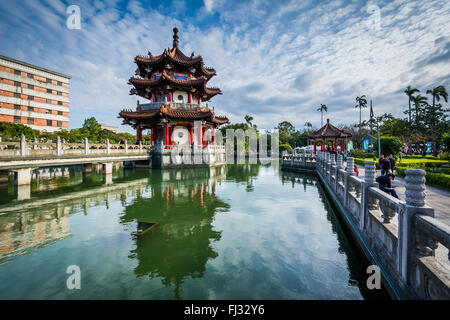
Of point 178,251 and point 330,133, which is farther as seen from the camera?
point 330,133

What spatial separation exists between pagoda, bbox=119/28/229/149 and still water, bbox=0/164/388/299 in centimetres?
1448

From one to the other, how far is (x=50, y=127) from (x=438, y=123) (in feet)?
217

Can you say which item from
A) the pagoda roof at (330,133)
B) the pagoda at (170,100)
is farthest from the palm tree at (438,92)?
the pagoda at (170,100)

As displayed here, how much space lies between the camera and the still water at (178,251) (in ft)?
11.6

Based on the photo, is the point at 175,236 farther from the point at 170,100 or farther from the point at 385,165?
the point at 170,100

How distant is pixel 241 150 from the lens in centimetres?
4603

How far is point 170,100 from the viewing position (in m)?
23.6

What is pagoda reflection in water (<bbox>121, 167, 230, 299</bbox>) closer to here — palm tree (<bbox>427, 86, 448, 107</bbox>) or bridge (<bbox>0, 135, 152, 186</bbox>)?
bridge (<bbox>0, 135, 152, 186</bbox>)

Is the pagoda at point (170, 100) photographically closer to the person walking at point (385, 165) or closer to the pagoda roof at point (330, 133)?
the pagoda roof at point (330, 133)

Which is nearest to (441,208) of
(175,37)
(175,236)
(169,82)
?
(175,236)

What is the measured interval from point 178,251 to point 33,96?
46696mm

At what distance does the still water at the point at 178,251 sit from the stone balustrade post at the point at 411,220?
1.06 meters

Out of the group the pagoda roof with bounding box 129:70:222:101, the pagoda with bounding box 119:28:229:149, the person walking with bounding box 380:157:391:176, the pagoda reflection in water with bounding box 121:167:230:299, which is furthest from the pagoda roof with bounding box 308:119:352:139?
the pagoda reflection in water with bounding box 121:167:230:299

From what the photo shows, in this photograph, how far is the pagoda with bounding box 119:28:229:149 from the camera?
72.9ft
